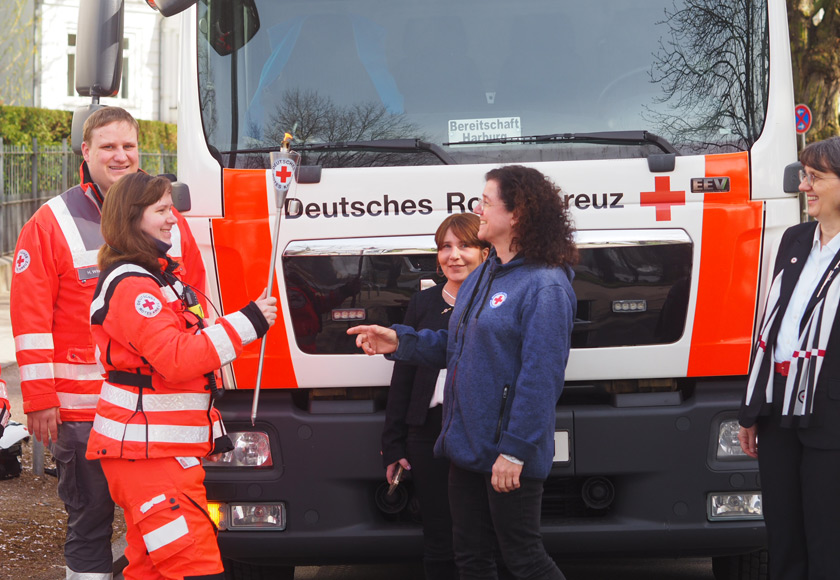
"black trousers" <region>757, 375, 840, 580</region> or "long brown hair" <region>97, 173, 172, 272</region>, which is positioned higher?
"long brown hair" <region>97, 173, 172, 272</region>

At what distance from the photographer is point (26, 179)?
1948 cm

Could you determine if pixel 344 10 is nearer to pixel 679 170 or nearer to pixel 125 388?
pixel 679 170

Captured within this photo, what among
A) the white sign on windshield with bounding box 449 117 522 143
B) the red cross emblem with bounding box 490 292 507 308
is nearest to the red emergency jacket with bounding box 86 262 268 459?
the red cross emblem with bounding box 490 292 507 308

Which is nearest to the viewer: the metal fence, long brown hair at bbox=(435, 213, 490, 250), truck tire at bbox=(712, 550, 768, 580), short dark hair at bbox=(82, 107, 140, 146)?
long brown hair at bbox=(435, 213, 490, 250)

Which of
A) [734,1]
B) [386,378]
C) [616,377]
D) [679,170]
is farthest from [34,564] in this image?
→ [734,1]

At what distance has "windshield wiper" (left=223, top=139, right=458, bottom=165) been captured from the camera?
193 inches

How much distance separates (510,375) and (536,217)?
519 mm

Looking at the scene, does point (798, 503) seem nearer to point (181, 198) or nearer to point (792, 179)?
point (792, 179)

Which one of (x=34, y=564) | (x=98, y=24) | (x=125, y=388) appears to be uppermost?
(x=98, y=24)

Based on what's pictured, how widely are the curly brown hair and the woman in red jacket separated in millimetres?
862

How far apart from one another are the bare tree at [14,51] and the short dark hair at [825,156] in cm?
2223

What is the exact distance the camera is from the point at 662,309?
484cm

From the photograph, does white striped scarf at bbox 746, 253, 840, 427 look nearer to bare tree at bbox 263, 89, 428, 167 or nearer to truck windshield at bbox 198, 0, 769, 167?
truck windshield at bbox 198, 0, 769, 167

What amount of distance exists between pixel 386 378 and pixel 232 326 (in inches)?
39.6
